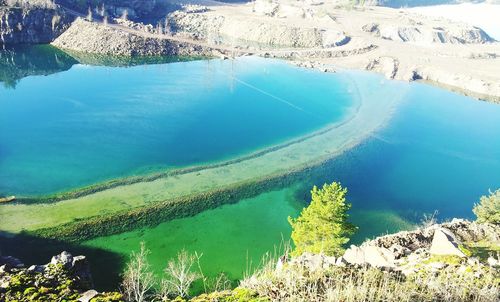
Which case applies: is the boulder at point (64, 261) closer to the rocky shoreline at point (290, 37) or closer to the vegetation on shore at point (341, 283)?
the vegetation on shore at point (341, 283)

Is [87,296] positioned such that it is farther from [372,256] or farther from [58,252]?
[58,252]

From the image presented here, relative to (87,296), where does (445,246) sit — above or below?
below

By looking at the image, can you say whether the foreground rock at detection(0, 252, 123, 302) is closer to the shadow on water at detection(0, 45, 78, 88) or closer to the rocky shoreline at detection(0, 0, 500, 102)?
the shadow on water at detection(0, 45, 78, 88)

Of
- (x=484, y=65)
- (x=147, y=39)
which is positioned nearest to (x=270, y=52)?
(x=147, y=39)

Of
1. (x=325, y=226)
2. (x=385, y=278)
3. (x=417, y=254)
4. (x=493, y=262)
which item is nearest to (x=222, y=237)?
(x=325, y=226)

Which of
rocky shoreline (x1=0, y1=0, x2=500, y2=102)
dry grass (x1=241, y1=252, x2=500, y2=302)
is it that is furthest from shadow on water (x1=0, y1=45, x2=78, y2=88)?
dry grass (x1=241, y1=252, x2=500, y2=302)

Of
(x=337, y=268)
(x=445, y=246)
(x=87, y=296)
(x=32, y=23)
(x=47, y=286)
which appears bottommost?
(x=445, y=246)
